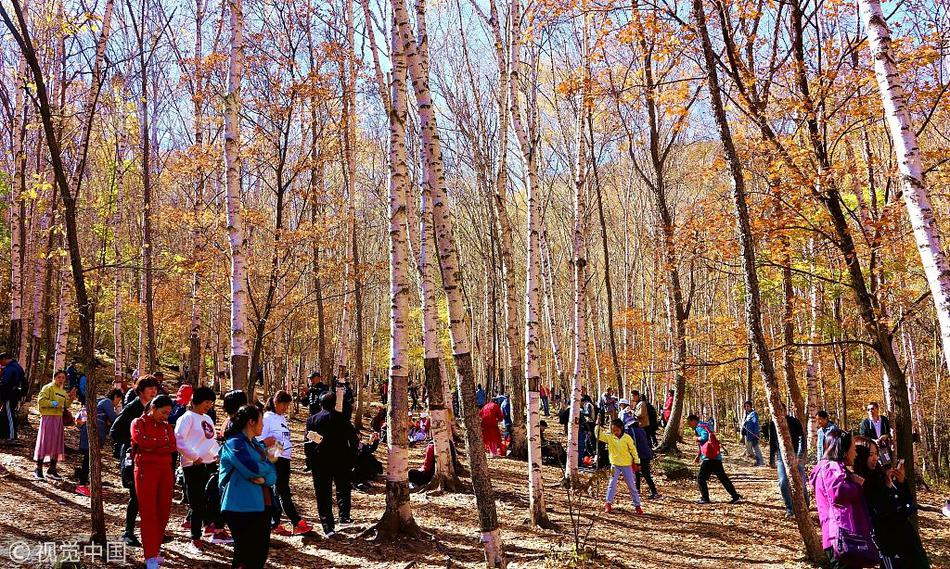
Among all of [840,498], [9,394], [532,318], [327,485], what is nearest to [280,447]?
[327,485]

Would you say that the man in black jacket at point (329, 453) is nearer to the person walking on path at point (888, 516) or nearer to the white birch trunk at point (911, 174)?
the person walking on path at point (888, 516)

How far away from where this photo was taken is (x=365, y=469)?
1062 cm

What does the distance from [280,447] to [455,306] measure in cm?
281

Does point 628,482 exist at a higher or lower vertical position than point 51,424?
lower

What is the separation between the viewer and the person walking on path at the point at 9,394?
9.60 metres

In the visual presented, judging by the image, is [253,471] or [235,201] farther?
[235,201]

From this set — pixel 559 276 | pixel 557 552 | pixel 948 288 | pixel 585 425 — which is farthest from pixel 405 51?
pixel 559 276

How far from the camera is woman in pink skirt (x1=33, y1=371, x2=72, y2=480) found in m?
8.77

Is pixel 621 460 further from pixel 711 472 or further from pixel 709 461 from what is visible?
pixel 711 472

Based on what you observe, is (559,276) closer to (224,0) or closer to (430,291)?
(224,0)

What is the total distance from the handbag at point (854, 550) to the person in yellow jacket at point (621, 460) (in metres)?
5.11

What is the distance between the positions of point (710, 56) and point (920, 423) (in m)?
15.2

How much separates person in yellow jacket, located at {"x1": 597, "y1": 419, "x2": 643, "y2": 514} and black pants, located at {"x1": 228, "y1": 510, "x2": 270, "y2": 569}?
20.7ft

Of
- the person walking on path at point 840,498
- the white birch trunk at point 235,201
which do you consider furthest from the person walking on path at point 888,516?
the white birch trunk at point 235,201
